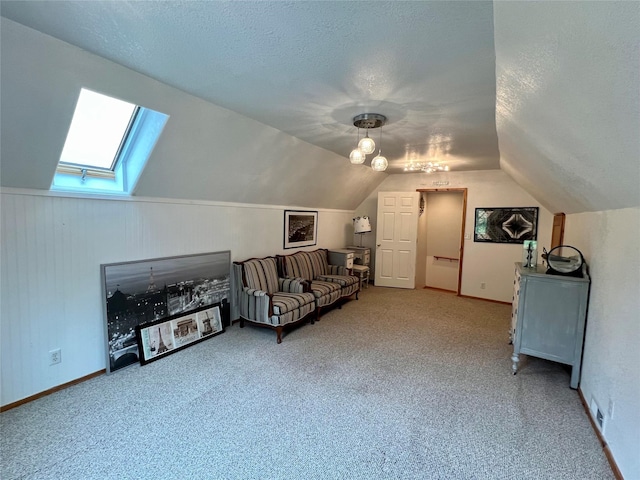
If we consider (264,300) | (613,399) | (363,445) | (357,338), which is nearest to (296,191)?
(264,300)

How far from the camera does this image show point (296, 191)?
4.91 metres

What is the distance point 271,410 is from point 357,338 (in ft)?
5.51

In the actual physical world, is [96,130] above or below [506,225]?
above

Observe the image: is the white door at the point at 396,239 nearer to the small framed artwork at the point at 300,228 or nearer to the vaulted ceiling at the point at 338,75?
the small framed artwork at the point at 300,228

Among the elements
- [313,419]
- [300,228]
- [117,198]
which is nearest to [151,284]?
[117,198]

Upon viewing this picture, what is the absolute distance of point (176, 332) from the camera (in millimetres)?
3350

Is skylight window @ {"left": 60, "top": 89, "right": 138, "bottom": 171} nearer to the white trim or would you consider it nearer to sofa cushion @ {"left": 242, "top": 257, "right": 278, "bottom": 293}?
the white trim

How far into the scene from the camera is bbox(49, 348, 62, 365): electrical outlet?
2.51 metres

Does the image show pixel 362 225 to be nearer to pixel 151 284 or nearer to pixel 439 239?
pixel 439 239

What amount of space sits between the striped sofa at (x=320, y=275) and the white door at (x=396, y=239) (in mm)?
1284

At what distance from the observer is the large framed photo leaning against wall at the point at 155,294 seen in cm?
286

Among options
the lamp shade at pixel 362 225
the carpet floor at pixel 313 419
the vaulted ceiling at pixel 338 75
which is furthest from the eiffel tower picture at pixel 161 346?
the lamp shade at pixel 362 225

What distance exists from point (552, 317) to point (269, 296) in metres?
2.94

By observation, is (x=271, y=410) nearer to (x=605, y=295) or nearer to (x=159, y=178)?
(x=159, y=178)
